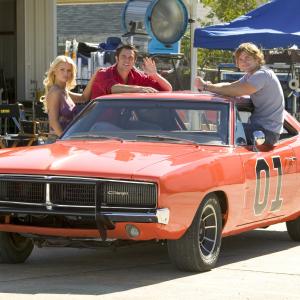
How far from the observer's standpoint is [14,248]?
25.9 ft

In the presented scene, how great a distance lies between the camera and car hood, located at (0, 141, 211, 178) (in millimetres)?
7055

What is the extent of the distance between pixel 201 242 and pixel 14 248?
61.4 inches

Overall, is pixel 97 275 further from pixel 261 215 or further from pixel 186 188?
pixel 261 215

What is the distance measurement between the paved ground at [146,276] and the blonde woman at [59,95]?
1477 millimetres

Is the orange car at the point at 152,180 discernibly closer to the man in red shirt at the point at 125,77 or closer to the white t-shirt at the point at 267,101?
the white t-shirt at the point at 267,101

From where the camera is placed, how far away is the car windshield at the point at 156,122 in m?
8.22

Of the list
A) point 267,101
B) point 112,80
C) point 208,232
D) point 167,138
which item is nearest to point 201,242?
point 208,232

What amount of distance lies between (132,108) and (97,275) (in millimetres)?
1790

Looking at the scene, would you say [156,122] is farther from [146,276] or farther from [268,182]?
[146,276]

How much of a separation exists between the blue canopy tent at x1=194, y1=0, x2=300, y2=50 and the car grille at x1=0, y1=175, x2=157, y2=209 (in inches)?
283

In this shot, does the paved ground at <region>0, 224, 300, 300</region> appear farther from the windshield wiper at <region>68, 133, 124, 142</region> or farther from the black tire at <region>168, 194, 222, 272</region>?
the windshield wiper at <region>68, 133, 124, 142</region>

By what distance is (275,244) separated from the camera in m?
9.36

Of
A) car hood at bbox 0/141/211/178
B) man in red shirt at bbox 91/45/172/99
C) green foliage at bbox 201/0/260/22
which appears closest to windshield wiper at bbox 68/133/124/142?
car hood at bbox 0/141/211/178

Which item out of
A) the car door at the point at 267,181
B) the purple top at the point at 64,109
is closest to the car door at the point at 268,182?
the car door at the point at 267,181
